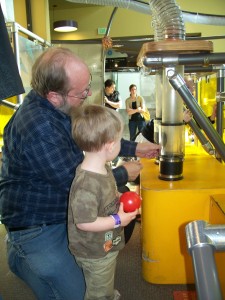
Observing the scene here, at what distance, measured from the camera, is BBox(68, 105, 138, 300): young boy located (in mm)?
995

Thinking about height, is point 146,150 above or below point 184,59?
below

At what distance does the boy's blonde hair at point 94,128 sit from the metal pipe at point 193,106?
10.9 inches

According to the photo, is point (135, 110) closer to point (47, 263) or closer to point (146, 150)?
point (146, 150)

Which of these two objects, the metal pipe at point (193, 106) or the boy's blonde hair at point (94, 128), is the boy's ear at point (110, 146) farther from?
the metal pipe at point (193, 106)

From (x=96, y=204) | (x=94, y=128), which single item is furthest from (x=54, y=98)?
(x=96, y=204)

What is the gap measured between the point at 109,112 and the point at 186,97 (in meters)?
0.31

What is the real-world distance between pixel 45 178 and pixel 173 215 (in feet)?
2.34

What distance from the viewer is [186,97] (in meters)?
1.09

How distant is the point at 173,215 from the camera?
1431 mm

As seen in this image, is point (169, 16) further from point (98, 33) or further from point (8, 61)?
Answer: point (98, 33)

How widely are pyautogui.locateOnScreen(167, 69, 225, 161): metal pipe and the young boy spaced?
26 centimetres

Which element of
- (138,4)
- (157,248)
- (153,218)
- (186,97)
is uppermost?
(138,4)

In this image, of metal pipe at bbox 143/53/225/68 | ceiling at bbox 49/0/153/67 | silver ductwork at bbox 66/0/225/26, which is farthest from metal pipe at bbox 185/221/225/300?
ceiling at bbox 49/0/153/67

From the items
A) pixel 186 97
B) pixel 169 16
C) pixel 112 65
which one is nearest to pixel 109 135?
pixel 186 97
